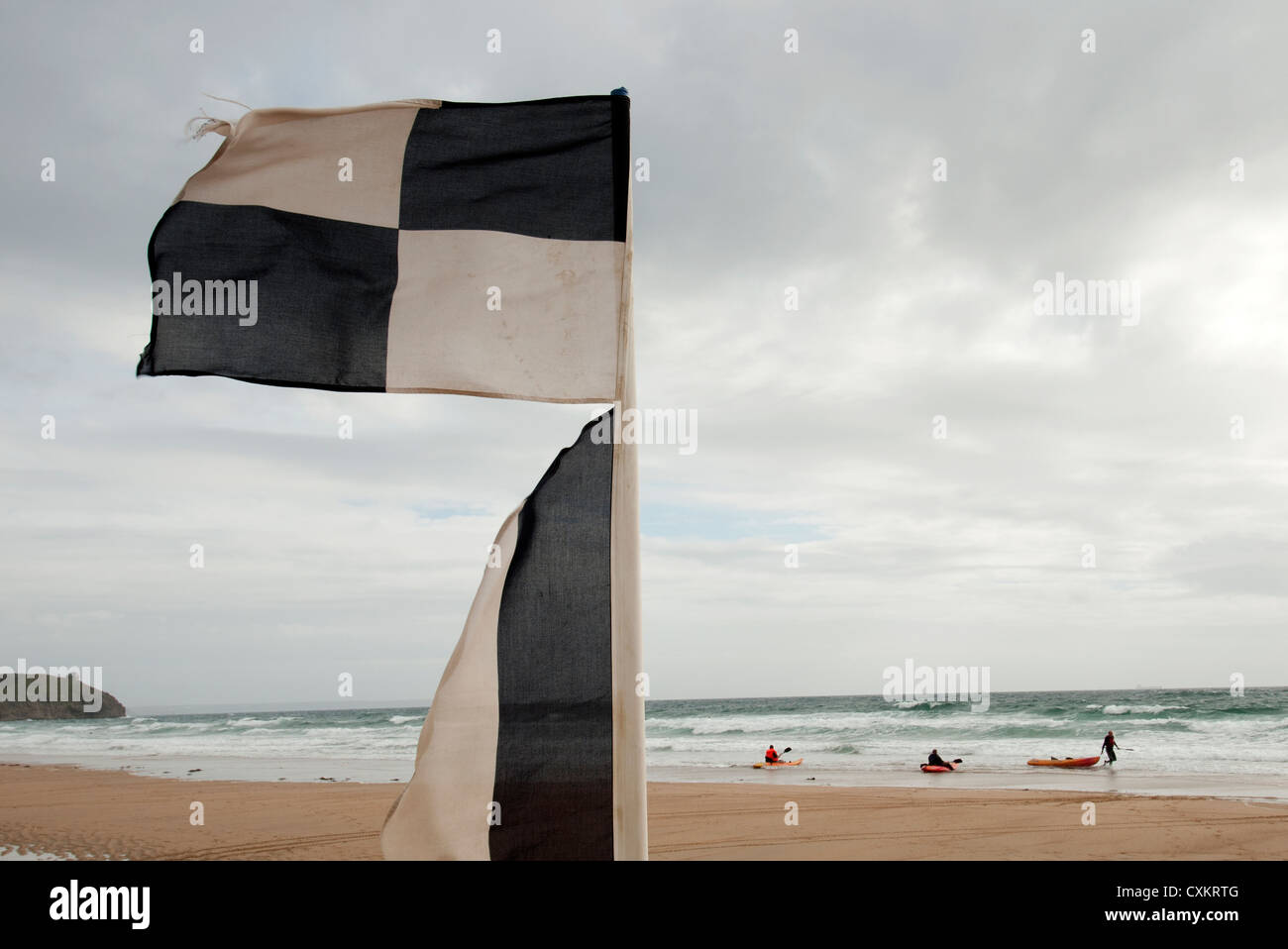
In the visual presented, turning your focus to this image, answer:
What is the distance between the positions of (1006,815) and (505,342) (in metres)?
10.9

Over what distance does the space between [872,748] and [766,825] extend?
16571mm

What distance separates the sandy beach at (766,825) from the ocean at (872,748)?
2.77 meters

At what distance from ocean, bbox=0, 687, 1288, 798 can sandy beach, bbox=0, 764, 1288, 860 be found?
2770 mm

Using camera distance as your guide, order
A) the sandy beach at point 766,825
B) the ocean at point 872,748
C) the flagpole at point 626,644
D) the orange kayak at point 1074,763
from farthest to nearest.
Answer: the orange kayak at point 1074,763 → the ocean at point 872,748 → the sandy beach at point 766,825 → the flagpole at point 626,644

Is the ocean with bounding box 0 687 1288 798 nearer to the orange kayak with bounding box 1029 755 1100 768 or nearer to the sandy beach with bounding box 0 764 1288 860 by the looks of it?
the orange kayak with bounding box 1029 755 1100 768

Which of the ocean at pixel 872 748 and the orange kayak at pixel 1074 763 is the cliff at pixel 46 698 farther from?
the orange kayak at pixel 1074 763

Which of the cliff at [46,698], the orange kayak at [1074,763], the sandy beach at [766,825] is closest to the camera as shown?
the sandy beach at [766,825]

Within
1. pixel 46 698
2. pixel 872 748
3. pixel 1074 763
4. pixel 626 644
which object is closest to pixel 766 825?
pixel 626 644

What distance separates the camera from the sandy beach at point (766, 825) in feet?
30.0

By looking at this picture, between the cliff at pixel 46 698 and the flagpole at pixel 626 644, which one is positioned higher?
the flagpole at pixel 626 644

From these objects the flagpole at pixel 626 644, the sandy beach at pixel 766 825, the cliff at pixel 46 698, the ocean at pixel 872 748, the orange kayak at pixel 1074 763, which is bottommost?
the cliff at pixel 46 698

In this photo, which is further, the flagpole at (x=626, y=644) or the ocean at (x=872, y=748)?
the ocean at (x=872, y=748)

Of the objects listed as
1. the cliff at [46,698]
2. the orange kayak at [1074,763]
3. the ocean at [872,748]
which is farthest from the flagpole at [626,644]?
the cliff at [46,698]
